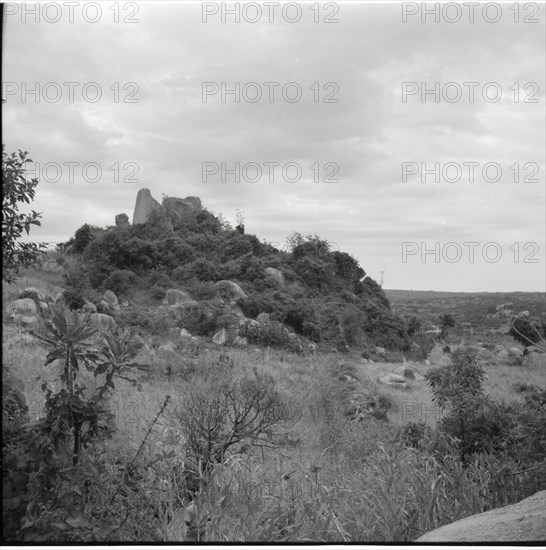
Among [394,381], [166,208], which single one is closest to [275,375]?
[394,381]

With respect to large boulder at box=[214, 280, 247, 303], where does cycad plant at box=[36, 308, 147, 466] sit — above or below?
below

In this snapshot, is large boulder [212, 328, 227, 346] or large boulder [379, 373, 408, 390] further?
large boulder [212, 328, 227, 346]

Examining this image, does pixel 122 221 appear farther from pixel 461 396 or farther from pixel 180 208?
pixel 461 396

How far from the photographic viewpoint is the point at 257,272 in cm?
1338

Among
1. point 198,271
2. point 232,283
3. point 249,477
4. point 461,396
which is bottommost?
point 249,477

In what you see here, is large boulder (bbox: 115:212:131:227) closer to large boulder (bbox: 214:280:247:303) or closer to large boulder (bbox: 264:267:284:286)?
large boulder (bbox: 214:280:247:303)

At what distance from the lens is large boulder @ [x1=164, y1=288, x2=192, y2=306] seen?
12.5m

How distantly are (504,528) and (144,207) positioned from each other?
12.7 metres

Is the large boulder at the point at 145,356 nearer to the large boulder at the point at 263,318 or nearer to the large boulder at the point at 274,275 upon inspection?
the large boulder at the point at 263,318

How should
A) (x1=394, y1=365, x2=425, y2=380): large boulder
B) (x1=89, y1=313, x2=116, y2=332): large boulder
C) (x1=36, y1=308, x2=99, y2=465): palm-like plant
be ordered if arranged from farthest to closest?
(x1=394, y1=365, x2=425, y2=380): large boulder < (x1=89, y1=313, x2=116, y2=332): large boulder < (x1=36, y1=308, x2=99, y2=465): palm-like plant

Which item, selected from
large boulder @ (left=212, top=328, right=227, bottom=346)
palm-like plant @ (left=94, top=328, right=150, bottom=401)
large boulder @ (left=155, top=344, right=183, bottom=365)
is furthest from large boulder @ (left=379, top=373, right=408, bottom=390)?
palm-like plant @ (left=94, top=328, right=150, bottom=401)

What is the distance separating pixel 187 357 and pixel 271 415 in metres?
5.13

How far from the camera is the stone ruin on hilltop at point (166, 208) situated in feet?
44.1

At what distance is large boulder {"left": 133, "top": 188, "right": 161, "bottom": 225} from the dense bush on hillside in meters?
0.32
